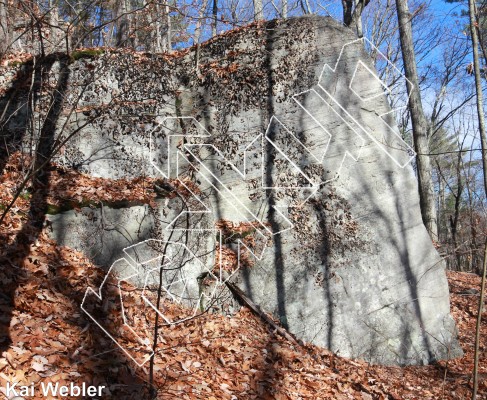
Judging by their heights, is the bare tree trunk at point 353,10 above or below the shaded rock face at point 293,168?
above

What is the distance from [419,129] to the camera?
9.84m

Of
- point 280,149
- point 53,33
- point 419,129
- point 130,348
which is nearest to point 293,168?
point 280,149

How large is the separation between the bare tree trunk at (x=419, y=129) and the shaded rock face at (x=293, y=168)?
2574mm

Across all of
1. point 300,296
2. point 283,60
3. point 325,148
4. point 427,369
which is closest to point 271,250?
point 300,296

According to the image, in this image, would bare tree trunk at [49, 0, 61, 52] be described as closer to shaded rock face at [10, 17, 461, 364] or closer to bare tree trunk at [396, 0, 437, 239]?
shaded rock face at [10, 17, 461, 364]

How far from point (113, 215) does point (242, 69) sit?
3.79 m

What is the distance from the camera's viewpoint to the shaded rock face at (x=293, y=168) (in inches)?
274

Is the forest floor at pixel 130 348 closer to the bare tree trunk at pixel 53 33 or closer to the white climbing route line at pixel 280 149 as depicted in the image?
the white climbing route line at pixel 280 149

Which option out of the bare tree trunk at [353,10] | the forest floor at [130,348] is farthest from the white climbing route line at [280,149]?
the bare tree trunk at [353,10]

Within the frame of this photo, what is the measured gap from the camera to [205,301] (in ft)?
21.2

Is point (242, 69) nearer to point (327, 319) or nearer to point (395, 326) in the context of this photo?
point (327, 319)

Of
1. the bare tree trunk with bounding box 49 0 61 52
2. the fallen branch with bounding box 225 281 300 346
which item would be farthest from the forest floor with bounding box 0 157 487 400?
the bare tree trunk with bounding box 49 0 61 52

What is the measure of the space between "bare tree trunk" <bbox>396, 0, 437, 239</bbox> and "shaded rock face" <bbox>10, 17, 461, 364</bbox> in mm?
2574

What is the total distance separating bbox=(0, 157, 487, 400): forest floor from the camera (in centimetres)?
416
